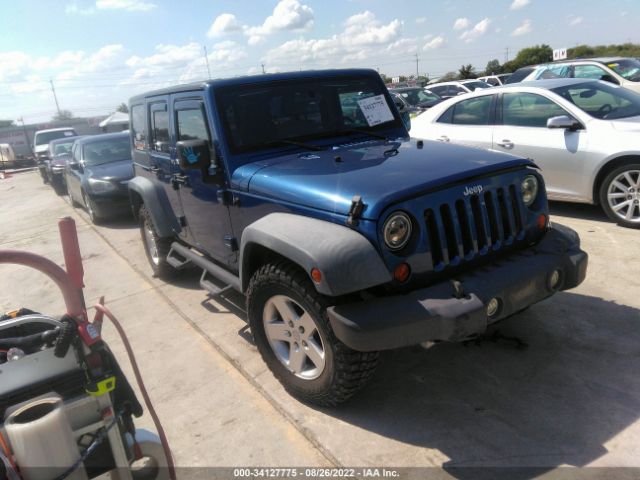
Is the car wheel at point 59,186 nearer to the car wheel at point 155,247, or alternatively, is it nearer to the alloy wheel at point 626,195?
the car wheel at point 155,247

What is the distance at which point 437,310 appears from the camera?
2.46 m

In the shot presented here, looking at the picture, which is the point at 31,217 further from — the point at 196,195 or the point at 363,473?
the point at 363,473

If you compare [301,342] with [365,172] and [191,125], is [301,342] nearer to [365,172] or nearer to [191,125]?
[365,172]

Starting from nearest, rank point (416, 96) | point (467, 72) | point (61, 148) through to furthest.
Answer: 1. point (61, 148)
2. point (416, 96)
3. point (467, 72)

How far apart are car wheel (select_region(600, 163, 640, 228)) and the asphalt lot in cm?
82

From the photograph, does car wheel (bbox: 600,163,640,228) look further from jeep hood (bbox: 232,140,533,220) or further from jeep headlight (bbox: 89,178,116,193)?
jeep headlight (bbox: 89,178,116,193)

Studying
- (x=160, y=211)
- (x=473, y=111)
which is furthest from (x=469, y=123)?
(x=160, y=211)

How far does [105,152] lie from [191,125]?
272 inches

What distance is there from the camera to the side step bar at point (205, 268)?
389cm

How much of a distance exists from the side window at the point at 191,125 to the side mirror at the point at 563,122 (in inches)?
158

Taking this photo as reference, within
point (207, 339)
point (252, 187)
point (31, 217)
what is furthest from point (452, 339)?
point (31, 217)

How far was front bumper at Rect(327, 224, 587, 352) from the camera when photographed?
245 cm

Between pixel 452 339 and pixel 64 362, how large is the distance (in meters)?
1.75

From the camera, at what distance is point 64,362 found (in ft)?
6.04
